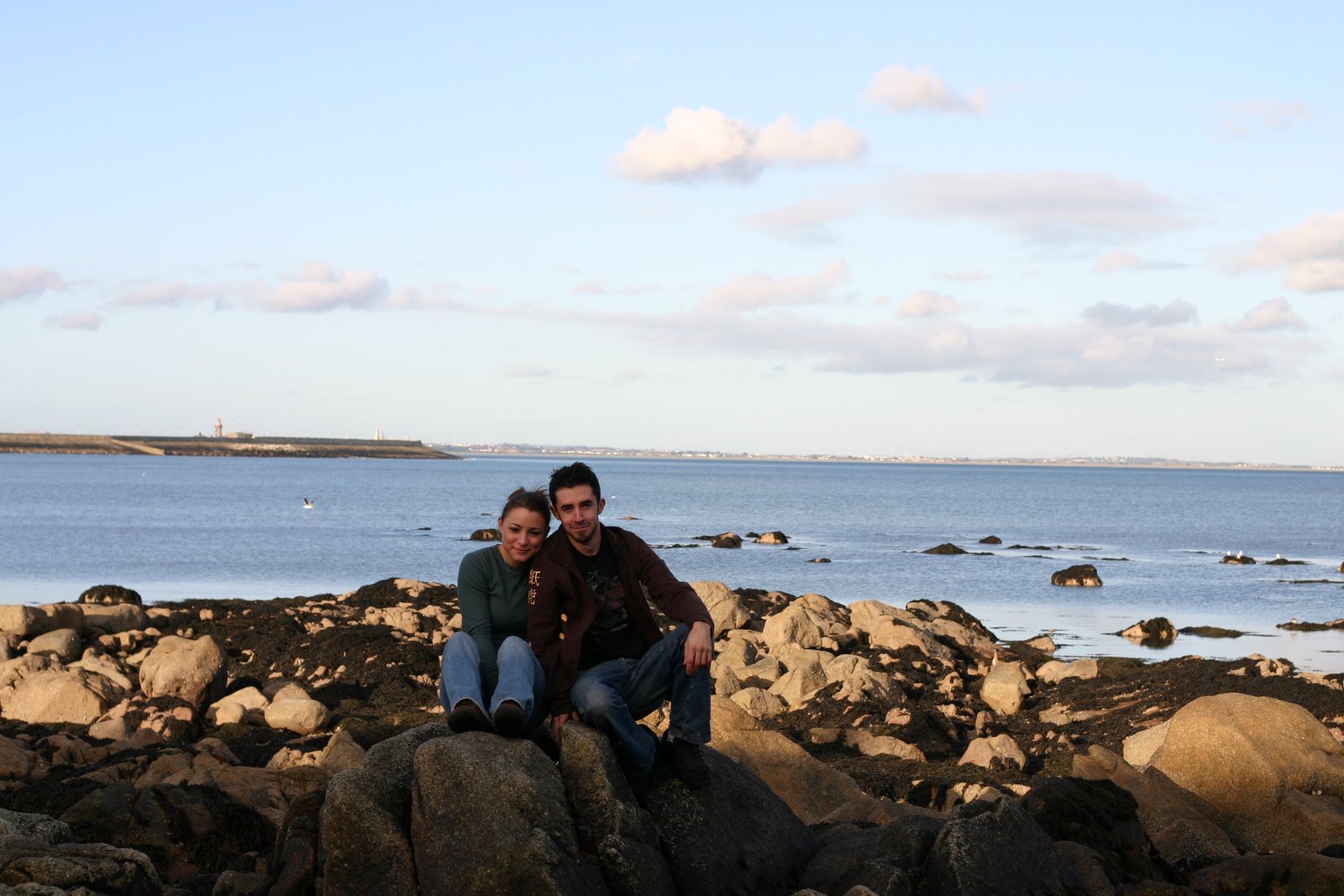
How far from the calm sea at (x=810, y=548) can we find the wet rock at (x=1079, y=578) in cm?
67

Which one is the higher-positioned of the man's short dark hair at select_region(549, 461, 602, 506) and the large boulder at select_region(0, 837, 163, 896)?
the man's short dark hair at select_region(549, 461, 602, 506)

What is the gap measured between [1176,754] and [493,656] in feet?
23.4

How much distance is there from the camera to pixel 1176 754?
12289 millimetres

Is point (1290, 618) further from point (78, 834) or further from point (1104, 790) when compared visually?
point (78, 834)

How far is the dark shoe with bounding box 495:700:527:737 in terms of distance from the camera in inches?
315

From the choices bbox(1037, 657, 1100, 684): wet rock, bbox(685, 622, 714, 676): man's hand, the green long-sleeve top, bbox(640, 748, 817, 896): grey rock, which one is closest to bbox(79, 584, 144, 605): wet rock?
bbox(1037, 657, 1100, 684): wet rock

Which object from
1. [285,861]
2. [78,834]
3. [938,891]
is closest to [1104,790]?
[938,891]

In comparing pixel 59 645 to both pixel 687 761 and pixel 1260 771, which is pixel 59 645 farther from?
pixel 1260 771

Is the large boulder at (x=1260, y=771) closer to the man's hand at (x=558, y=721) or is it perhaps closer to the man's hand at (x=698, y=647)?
the man's hand at (x=698, y=647)

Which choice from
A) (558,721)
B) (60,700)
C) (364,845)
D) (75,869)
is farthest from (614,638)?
(60,700)

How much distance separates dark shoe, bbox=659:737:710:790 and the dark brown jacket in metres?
0.73

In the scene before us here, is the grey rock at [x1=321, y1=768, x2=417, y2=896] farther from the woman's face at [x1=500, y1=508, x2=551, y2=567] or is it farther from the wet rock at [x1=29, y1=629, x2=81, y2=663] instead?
the wet rock at [x1=29, y1=629, x2=81, y2=663]

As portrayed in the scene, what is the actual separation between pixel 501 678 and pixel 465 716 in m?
0.32

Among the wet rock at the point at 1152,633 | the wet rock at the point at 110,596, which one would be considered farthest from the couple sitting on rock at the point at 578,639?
the wet rock at the point at 1152,633
